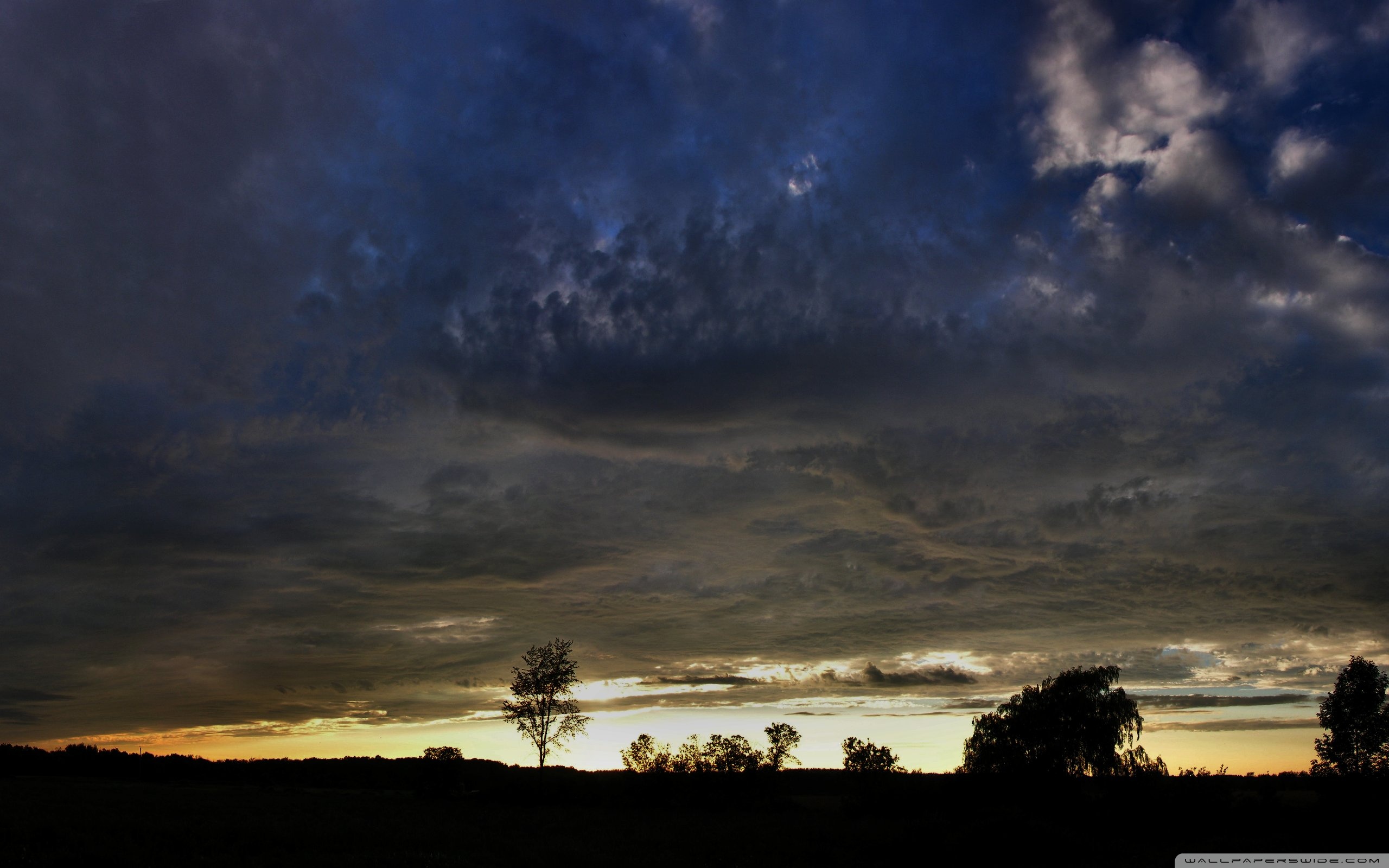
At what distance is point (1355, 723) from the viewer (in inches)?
2970

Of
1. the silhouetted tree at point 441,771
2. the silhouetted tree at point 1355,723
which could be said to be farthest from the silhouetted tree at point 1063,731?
the silhouetted tree at point 441,771

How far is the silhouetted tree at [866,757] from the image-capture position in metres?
83.0

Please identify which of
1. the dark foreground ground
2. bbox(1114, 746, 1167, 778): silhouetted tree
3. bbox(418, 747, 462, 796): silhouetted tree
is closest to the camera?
the dark foreground ground

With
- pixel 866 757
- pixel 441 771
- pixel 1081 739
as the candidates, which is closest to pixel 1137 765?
pixel 1081 739

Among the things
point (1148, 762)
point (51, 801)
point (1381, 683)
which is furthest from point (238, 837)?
point (1381, 683)

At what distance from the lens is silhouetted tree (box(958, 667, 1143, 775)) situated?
62.8 m

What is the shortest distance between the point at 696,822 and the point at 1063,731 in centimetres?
3149

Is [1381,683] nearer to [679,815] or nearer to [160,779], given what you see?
[679,815]

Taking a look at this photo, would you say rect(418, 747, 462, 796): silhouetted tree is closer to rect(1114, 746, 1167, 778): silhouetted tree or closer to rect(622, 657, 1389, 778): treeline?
rect(622, 657, 1389, 778): treeline

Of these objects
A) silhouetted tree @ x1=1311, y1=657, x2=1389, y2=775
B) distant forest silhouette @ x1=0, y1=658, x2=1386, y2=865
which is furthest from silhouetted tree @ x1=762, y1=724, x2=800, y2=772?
silhouetted tree @ x1=1311, y1=657, x2=1389, y2=775

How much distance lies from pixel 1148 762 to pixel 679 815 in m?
38.4

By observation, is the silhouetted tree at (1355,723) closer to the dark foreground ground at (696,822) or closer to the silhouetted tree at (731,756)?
the dark foreground ground at (696,822)

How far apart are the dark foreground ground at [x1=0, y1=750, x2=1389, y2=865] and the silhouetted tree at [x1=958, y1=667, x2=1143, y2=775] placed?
252cm

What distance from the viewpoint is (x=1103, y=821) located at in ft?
167
